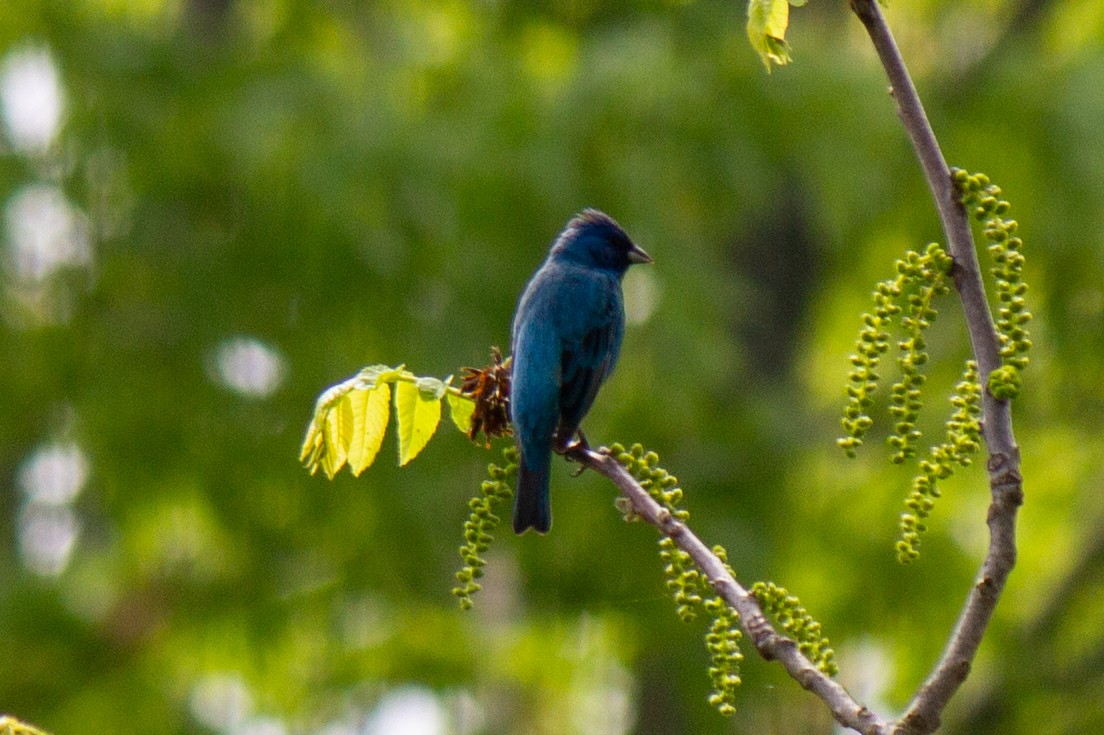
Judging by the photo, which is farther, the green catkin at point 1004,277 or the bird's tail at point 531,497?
the bird's tail at point 531,497

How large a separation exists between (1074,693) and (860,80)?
404 centimetres

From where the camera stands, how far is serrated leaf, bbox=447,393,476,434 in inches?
137

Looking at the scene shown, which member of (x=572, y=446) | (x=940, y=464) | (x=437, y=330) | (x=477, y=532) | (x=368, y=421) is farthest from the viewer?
(x=437, y=330)

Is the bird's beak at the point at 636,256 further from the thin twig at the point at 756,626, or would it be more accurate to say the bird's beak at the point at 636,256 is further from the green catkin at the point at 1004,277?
the green catkin at the point at 1004,277

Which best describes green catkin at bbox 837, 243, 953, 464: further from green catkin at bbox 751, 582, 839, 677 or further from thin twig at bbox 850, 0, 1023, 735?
green catkin at bbox 751, 582, 839, 677

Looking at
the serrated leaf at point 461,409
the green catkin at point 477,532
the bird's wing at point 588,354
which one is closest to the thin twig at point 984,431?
the green catkin at point 477,532

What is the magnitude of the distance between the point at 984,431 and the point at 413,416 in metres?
1.21

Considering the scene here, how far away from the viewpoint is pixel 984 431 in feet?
8.16

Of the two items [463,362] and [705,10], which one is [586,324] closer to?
[463,362]

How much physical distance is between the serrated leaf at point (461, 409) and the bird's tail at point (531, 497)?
43.1 inches

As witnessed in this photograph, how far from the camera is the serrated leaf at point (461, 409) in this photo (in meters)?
3.49

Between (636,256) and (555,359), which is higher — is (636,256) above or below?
above

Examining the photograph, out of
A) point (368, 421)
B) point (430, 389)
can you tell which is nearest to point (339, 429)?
point (368, 421)

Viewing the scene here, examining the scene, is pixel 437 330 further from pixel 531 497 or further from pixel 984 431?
pixel 984 431
